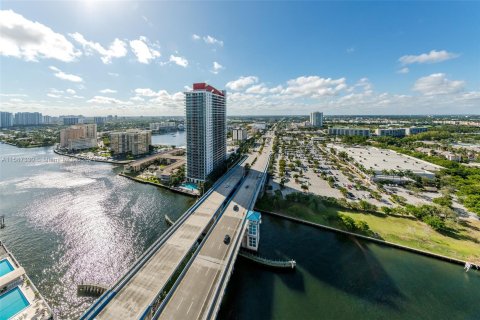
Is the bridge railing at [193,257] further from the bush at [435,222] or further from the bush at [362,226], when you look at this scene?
the bush at [435,222]

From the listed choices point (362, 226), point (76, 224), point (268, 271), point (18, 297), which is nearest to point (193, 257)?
point (268, 271)

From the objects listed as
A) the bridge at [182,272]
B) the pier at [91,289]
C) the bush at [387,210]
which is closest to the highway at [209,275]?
the bridge at [182,272]

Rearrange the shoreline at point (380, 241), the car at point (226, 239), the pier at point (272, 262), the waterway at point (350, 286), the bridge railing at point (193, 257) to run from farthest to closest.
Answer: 1. the shoreline at point (380, 241)
2. the pier at point (272, 262)
3. the car at point (226, 239)
4. the waterway at point (350, 286)
5. the bridge railing at point (193, 257)

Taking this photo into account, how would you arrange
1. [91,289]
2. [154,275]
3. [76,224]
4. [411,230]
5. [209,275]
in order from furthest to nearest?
[76,224]
[411,230]
[91,289]
[209,275]
[154,275]

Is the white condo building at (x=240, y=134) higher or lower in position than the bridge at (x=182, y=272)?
higher

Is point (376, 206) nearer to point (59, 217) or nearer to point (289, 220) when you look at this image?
point (289, 220)

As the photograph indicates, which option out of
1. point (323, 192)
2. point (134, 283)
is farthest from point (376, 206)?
point (134, 283)

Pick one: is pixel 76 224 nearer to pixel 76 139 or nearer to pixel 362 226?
pixel 362 226
